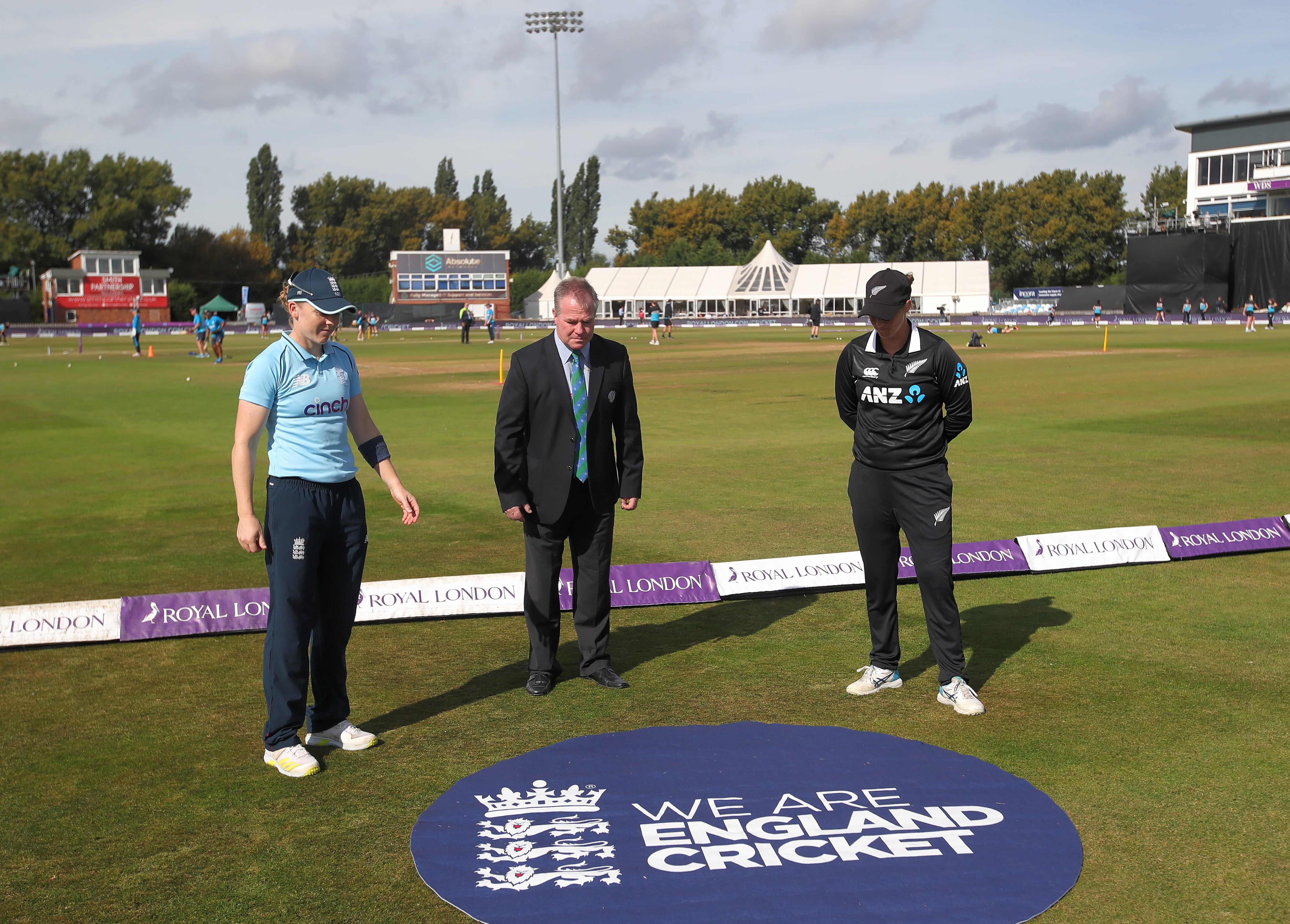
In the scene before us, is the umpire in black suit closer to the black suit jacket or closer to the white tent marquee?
the black suit jacket

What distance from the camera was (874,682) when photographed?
6.13 meters

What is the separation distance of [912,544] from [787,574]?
7.69 feet

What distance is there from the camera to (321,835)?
4.48m

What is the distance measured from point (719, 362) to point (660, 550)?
28.7 m

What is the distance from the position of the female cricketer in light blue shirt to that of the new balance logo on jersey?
2.44m

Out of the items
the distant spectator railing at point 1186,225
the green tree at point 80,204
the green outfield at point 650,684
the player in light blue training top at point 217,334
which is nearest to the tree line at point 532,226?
the green tree at point 80,204

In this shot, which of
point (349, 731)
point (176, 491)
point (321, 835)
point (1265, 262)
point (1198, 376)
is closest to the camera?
point (321, 835)

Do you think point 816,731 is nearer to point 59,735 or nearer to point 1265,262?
point 59,735

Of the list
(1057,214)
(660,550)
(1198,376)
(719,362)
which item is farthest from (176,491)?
(1057,214)

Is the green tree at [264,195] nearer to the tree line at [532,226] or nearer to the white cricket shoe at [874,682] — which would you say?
the tree line at [532,226]

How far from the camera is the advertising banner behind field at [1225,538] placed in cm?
909

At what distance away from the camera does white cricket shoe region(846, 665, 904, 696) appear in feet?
20.0

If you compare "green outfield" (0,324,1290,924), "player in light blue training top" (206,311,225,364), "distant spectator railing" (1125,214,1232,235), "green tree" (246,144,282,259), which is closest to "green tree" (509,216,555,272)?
"green tree" (246,144,282,259)

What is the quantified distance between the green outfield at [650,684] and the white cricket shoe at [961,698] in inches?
2.4
